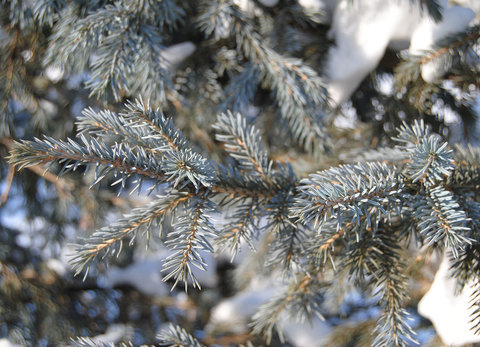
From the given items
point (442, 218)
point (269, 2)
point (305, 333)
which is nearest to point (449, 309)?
point (442, 218)

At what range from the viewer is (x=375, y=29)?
3.03 ft

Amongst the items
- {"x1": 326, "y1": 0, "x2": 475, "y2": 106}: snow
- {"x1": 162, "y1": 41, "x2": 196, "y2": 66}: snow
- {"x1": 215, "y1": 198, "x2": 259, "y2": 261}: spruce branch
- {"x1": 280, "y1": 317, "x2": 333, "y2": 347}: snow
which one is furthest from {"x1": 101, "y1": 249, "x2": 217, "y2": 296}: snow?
{"x1": 215, "y1": 198, "x2": 259, "y2": 261}: spruce branch

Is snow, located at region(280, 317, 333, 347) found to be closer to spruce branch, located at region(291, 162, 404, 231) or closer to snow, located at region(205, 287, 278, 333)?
snow, located at region(205, 287, 278, 333)

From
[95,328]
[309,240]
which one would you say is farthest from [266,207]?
[95,328]

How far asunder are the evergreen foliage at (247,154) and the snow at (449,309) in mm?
22

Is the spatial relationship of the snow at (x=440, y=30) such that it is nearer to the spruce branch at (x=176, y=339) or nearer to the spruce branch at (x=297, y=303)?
the spruce branch at (x=297, y=303)

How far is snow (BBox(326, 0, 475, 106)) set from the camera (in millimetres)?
916

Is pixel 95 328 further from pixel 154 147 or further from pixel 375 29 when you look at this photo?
pixel 375 29

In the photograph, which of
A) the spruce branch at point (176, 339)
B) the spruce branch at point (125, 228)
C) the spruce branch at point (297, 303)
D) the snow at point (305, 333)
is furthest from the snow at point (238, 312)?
the spruce branch at point (125, 228)

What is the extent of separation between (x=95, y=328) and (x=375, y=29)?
1.31m

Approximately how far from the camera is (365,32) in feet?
3.05

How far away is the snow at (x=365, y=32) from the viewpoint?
92cm

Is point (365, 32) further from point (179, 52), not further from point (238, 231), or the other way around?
point (238, 231)

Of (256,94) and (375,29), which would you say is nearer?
(375,29)
